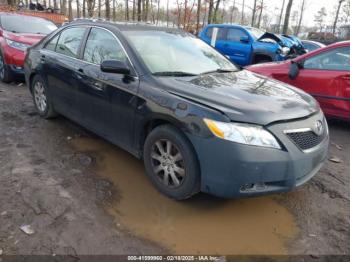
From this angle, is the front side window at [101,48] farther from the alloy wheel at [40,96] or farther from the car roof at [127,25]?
the alloy wheel at [40,96]

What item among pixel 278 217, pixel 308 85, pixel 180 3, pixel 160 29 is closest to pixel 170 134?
pixel 278 217

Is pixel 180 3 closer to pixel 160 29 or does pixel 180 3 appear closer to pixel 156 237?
pixel 160 29

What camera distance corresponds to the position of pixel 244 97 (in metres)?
3.11

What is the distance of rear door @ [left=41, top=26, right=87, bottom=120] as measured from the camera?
4.40 m

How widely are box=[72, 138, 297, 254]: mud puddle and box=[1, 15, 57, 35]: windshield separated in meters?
5.97

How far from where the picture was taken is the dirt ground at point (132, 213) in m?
2.71

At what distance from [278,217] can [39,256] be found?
2.06 meters

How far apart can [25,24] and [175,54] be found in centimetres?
596

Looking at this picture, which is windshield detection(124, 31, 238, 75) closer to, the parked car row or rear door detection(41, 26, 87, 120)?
the parked car row

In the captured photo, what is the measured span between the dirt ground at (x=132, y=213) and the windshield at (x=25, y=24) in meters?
4.72

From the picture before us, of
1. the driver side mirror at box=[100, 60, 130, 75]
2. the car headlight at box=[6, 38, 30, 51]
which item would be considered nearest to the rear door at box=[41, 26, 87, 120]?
the driver side mirror at box=[100, 60, 130, 75]

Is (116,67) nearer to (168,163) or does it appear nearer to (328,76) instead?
(168,163)

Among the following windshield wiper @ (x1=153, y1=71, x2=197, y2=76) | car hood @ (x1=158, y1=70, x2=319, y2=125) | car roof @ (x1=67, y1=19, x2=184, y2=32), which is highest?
car roof @ (x1=67, y1=19, x2=184, y2=32)

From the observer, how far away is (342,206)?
3.38 metres
